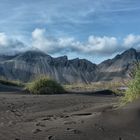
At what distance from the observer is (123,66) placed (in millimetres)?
58656

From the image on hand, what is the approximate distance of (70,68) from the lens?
60406mm

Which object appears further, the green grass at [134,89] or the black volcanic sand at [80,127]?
the green grass at [134,89]

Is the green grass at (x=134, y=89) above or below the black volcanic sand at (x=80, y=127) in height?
above

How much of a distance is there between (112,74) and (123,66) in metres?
1.76

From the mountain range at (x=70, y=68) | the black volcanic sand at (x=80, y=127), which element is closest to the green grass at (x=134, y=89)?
the black volcanic sand at (x=80, y=127)

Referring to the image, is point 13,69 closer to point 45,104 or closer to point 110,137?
point 45,104

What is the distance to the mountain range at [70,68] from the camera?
58.8 meters

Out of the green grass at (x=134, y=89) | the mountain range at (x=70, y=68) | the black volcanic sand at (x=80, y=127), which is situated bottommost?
the black volcanic sand at (x=80, y=127)

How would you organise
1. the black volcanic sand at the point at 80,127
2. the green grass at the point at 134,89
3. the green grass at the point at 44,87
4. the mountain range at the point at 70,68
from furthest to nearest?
the mountain range at the point at 70,68, the green grass at the point at 44,87, the green grass at the point at 134,89, the black volcanic sand at the point at 80,127

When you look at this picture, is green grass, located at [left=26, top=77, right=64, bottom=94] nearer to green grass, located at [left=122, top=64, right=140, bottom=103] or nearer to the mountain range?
green grass, located at [left=122, top=64, right=140, bottom=103]

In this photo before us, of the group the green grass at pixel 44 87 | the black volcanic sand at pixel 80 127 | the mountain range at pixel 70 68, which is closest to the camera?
the black volcanic sand at pixel 80 127

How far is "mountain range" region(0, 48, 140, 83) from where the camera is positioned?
58812 millimetres

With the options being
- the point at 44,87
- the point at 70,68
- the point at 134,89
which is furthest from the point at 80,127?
the point at 70,68

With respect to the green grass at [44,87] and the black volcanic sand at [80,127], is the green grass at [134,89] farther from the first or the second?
the green grass at [44,87]
